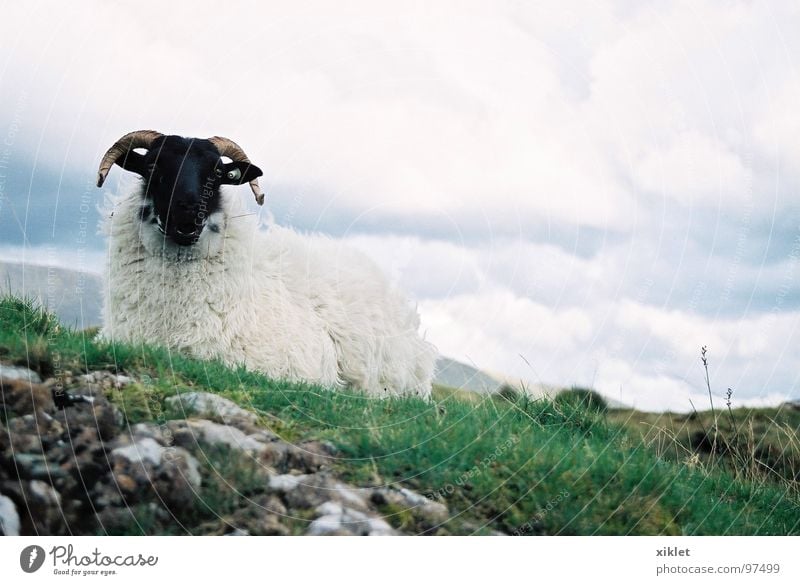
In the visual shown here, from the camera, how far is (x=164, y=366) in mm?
5332

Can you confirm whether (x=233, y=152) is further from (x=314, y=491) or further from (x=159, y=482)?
(x=314, y=491)

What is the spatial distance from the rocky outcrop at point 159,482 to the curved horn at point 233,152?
10.2ft

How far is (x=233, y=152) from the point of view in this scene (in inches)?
283

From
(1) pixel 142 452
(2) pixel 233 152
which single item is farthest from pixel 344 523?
A: (2) pixel 233 152

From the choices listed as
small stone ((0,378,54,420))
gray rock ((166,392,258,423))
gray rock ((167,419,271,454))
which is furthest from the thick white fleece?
gray rock ((167,419,271,454))

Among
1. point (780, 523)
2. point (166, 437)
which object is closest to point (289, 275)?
point (166, 437)

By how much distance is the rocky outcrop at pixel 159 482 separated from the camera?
4.34 meters

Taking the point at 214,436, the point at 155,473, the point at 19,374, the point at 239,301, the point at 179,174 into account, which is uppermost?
the point at 179,174

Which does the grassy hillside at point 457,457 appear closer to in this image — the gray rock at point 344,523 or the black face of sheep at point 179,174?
the gray rock at point 344,523

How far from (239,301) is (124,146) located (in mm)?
1754

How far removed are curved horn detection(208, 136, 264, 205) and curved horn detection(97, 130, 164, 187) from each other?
51 cm

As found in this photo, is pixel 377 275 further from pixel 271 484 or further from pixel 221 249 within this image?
pixel 271 484

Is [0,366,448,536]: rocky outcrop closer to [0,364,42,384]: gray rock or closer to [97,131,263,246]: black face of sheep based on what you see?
[0,364,42,384]: gray rock
